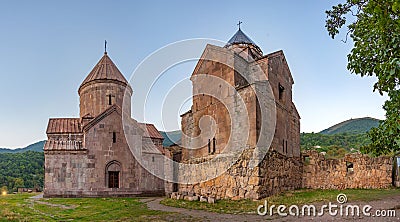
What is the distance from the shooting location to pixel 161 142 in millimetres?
25312

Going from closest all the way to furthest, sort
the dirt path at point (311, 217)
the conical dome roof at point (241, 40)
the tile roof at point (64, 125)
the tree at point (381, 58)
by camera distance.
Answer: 1. the tree at point (381, 58)
2. the dirt path at point (311, 217)
3. the conical dome roof at point (241, 40)
4. the tile roof at point (64, 125)

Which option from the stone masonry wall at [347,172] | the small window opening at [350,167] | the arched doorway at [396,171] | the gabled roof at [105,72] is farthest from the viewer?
the gabled roof at [105,72]

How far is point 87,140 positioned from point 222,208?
10.9 meters

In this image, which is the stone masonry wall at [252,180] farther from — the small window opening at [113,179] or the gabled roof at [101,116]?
the gabled roof at [101,116]

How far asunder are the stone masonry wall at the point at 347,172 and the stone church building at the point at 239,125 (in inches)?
25.2

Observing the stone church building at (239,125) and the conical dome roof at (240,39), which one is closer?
the stone church building at (239,125)

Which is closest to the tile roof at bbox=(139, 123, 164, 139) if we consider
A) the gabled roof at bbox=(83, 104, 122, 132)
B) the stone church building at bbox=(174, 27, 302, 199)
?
the gabled roof at bbox=(83, 104, 122, 132)

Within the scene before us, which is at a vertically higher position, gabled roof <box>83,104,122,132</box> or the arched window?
gabled roof <box>83,104,122,132</box>

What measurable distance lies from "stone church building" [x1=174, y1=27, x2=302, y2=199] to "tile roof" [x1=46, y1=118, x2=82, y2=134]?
7.96 metres

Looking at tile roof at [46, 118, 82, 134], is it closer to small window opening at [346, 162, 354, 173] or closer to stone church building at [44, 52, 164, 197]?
stone church building at [44, 52, 164, 197]

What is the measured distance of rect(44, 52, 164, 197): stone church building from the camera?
19.1 m

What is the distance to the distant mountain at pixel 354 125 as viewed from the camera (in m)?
41.2

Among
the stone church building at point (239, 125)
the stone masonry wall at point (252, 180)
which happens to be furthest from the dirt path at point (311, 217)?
the stone church building at point (239, 125)

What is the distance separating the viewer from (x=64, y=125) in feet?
74.7
